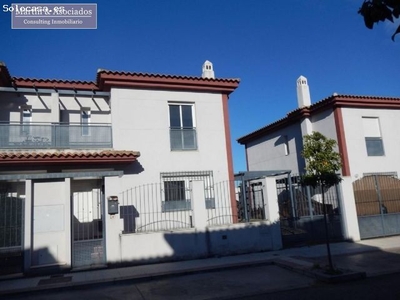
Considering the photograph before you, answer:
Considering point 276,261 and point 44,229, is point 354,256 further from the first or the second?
point 44,229

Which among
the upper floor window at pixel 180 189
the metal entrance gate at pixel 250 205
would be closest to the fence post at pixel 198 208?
the upper floor window at pixel 180 189

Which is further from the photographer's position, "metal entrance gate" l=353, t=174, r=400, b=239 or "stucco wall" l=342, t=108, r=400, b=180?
"stucco wall" l=342, t=108, r=400, b=180

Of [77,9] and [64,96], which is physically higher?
[77,9]

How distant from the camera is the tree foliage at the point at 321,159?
25.8 feet

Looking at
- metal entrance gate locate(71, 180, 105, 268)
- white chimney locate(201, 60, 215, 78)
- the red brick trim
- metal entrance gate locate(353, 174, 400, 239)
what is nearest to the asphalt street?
metal entrance gate locate(71, 180, 105, 268)

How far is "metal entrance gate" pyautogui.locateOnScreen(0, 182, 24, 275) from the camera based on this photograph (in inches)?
348

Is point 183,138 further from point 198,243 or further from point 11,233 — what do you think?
point 11,233

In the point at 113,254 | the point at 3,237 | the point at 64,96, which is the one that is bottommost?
the point at 113,254

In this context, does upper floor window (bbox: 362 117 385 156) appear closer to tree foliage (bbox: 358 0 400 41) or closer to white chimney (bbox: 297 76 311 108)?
white chimney (bbox: 297 76 311 108)

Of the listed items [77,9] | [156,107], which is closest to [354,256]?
[156,107]

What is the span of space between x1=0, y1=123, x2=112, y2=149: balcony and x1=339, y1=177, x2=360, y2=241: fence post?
8.59 metres

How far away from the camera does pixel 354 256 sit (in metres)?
9.50

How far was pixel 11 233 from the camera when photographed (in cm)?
908

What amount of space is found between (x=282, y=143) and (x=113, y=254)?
1269 centimetres
